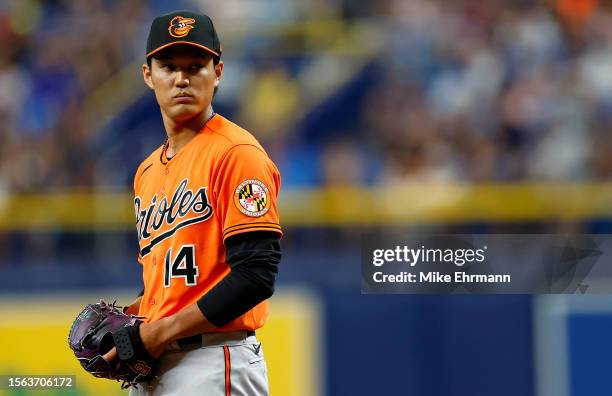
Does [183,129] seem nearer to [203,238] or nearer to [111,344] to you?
[203,238]

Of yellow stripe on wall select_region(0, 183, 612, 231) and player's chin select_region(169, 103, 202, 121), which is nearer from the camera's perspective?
player's chin select_region(169, 103, 202, 121)

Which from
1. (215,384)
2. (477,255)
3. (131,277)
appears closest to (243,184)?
(215,384)

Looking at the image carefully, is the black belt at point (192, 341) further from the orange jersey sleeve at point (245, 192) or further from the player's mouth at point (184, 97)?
the player's mouth at point (184, 97)

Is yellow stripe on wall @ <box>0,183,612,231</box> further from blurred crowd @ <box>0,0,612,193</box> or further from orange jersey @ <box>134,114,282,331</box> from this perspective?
orange jersey @ <box>134,114,282,331</box>

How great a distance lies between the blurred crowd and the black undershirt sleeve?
11.9 ft

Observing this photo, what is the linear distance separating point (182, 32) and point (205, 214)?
19.7 inches

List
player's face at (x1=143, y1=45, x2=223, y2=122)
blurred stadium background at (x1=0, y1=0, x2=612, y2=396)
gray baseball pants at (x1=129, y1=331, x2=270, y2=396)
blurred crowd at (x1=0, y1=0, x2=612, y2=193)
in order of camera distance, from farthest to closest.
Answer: blurred crowd at (x1=0, y1=0, x2=612, y2=193) < blurred stadium background at (x1=0, y1=0, x2=612, y2=396) < player's face at (x1=143, y1=45, x2=223, y2=122) < gray baseball pants at (x1=129, y1=331, x2=270, y2=396)

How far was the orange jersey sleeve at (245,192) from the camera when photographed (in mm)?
2652

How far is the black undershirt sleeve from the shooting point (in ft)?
8.61

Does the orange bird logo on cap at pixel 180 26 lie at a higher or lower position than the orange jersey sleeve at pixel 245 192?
higher

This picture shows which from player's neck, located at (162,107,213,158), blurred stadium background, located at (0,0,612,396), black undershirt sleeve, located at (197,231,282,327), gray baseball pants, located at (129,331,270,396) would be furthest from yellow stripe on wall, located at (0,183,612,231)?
black undershirt sleeve, located at (197,231,282,327)

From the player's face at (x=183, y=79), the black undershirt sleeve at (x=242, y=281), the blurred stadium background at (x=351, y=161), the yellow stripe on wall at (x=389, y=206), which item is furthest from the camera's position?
the yellow stripe on wall at (x=389, y=206)

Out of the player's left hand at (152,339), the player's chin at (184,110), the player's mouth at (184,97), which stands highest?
the player's mouth at (184,97)

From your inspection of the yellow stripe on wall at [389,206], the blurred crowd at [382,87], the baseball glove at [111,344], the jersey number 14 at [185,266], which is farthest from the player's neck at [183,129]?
the blurred crowd at [382,87]
